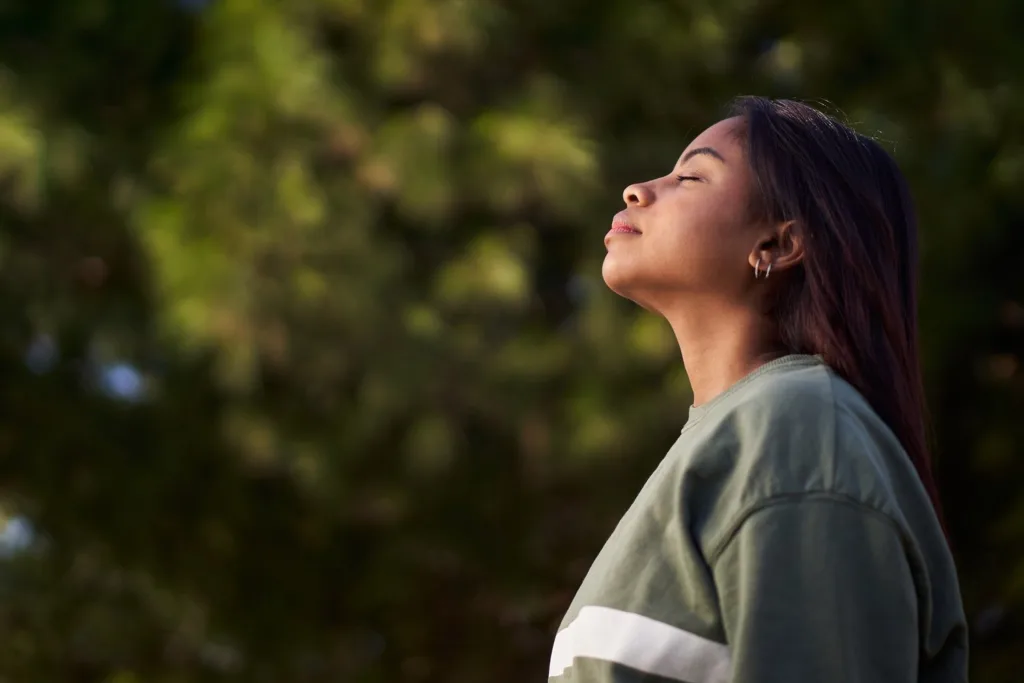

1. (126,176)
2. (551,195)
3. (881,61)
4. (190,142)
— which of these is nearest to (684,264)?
(551,195)

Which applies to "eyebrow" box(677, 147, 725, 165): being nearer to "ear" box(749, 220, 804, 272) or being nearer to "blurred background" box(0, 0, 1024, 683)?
"ear" box(749, 220, 804, 272)

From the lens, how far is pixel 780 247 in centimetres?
121

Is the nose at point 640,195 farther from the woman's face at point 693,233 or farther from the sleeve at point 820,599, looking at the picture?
the sleeve at point 820,599

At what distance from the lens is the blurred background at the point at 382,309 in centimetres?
401

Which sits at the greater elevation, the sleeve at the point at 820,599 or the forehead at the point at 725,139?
the forehead at the point at 725,139

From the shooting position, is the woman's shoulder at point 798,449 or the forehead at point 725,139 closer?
the woman's shoulder at point 798,449

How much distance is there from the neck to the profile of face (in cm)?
2

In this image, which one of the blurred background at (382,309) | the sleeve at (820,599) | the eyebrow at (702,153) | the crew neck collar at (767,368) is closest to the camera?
the sleeve at (820,599)

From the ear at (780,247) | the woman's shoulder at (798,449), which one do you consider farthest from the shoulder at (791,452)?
the ear at (780,247)

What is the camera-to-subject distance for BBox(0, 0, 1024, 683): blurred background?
13.2 ft

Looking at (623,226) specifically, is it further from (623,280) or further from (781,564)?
(781,564)

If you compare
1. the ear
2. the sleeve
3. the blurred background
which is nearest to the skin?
the ear

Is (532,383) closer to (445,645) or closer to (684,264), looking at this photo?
(445,645)

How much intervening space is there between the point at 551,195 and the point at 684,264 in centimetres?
285
